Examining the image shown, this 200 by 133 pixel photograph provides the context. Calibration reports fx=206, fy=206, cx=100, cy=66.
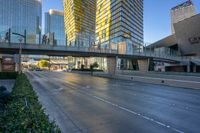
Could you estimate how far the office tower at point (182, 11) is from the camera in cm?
16024

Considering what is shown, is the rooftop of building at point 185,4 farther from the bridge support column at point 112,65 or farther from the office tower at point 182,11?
the bridge support column at point 112,65

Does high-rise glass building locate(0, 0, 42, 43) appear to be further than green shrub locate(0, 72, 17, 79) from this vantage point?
Yes

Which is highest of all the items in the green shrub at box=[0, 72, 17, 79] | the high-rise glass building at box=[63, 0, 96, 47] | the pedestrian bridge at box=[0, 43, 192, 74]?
the high-rise glass building at box=[63, 0, 96, 47]

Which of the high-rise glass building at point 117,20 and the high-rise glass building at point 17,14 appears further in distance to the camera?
the high-rise glass building at point 117,20

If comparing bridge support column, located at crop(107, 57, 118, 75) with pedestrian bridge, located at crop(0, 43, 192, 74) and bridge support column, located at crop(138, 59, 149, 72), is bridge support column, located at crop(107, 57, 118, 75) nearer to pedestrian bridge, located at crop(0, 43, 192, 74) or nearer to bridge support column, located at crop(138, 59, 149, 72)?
pedestrian bridge, located at crop(0, 43, 192, 74)

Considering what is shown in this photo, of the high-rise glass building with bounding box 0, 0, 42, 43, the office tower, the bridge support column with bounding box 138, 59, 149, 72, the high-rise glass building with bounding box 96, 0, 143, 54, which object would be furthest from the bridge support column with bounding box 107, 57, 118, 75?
the office tower

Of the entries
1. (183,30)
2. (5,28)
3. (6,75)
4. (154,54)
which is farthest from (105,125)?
(183,30)

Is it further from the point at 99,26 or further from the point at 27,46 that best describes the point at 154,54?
the point at 99,26

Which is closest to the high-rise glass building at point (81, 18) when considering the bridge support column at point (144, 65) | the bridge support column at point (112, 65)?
the bridge support column at point (144, 65)

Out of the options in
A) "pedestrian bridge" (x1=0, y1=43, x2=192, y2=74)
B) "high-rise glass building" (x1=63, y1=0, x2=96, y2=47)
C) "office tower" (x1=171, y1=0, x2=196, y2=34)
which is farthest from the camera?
"office tower" (x1=171, y1=0, x2=196, y2=34)

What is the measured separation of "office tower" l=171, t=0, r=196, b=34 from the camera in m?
160

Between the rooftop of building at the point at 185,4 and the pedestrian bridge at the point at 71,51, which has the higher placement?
the rooftop of building at the point at 185,4

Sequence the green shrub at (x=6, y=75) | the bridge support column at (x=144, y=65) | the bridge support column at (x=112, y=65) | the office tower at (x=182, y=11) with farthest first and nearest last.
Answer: the office tower at (x=182, y=11) → the bridge support column at (x=144, y=65) → the bridge support column at (x=112, y=65) → the green shrub at (x=6, y=75)

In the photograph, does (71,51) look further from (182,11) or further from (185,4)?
(182,11)
